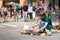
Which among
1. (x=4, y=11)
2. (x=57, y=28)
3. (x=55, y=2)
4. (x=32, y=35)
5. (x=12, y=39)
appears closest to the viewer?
(x=12, y=39)

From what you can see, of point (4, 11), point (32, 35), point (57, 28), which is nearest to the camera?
point (32, 35)

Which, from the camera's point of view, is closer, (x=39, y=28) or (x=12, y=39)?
(x=12, y=39)

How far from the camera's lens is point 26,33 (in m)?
16.0

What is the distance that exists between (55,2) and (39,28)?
51.8ft

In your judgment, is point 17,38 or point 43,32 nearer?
point 17,38

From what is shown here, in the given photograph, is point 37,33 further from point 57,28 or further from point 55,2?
point 55,2

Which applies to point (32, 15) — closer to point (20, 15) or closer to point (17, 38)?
point (20, 15)

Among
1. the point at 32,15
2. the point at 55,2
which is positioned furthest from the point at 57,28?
the point at 55,2

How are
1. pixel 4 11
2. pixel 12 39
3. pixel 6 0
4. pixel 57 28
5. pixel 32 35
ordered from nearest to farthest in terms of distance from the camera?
pixel 12 39
pixel 32 35
pixel 57 28
pixel 4 11
pixel 6 0

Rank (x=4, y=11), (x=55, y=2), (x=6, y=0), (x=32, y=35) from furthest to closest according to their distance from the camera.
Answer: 1. (x=6, y=0)
2. (x=55, y=2)
3. (x=4, y=11)
4. (x=32, y=35)

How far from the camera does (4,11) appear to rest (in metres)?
27.2

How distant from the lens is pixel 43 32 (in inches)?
603

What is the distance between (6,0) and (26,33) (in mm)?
36186

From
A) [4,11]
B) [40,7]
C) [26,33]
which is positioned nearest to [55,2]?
[40,7]
